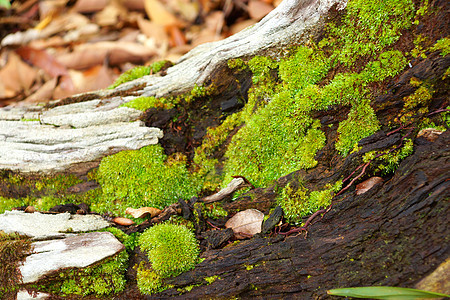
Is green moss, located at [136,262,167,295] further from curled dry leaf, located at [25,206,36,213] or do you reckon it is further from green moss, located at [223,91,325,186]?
curled dry leaf, located at [25,206,36,213]

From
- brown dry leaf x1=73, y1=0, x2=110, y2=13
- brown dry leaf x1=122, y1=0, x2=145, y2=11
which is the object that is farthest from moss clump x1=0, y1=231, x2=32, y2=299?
brown dry leaf x1=73, y1=0, x2=110, y2=13

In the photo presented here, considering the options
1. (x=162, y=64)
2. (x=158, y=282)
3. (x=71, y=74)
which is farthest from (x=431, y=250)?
(x=71, y=74)

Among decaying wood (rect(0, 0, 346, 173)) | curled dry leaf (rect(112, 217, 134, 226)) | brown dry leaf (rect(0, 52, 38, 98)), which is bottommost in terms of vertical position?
curled dry leaf (rect(112, 217, 134, 226))

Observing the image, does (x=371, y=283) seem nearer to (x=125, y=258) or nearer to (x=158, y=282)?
(x=158, y=282)

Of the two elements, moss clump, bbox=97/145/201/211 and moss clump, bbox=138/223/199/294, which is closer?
moss clump, bbox=138/223/199/294

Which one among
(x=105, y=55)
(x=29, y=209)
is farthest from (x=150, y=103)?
(x=105, y=55)

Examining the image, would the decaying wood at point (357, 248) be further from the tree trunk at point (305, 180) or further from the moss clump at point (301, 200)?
the moss clump at point (301, 200)
